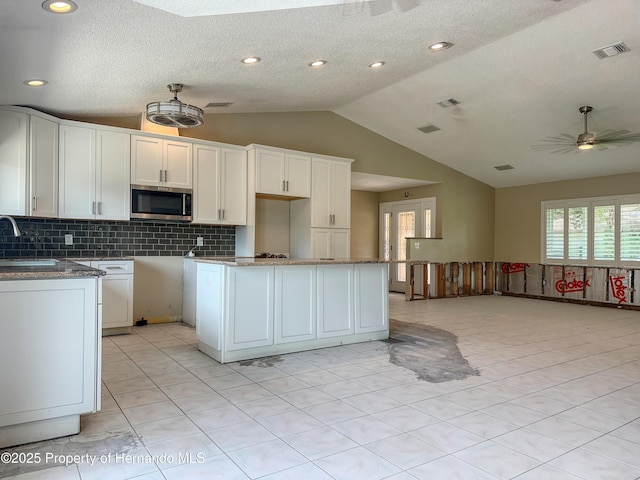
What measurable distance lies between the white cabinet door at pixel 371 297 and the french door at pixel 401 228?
166 inches

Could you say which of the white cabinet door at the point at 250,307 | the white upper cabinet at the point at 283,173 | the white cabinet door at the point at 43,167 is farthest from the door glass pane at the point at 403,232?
the white cabinet door at the point at 43,167

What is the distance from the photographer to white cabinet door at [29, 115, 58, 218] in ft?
15.0

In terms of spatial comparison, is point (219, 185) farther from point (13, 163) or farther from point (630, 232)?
point (630, 232)

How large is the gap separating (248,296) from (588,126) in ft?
18.1

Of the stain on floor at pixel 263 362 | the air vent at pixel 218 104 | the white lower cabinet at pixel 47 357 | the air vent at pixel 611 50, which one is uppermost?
the air vent at pixel 611 50

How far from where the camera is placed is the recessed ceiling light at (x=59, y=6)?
243cm

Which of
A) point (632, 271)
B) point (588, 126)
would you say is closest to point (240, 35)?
point (588, 126)

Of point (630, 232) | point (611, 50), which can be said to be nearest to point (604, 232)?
point (630, 232)

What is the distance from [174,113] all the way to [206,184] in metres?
1.79

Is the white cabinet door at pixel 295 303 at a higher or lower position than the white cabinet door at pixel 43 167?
lower

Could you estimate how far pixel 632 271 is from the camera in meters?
7.57

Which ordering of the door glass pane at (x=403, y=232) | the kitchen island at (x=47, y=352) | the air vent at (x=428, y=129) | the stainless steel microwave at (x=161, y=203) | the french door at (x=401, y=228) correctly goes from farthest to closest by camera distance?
the door glass pane at (x=403, y=232) < the french door at (x=401, y=228) < the air vent at (x=428, y=129) < the stainless steel microwave at (x=161, y=203) < the kitchen island at (x=47, y=352)

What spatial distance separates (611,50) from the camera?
4.59m

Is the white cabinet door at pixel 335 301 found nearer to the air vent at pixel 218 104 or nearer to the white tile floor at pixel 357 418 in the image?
the white tile floor at pixel 357 418
